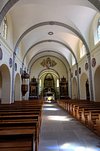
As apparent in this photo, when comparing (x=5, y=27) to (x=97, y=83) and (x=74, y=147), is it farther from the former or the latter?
(x=74, y=147)

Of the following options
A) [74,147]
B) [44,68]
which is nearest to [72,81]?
[44,68]

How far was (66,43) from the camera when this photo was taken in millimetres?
16344

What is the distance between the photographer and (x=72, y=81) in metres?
19.8

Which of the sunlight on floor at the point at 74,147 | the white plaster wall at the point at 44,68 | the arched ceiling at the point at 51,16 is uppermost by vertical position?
the arched ceiling at the point at 51,16

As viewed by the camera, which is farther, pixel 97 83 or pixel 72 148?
pixel 97 83

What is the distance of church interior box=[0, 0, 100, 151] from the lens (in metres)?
3.44

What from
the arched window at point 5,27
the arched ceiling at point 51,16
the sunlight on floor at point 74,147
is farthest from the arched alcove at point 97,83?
the sunlight on floor at point 74,147

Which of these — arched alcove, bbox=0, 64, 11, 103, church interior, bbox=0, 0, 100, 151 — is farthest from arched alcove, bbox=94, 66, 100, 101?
arched alcove, bbox=0, 64, 11, 103

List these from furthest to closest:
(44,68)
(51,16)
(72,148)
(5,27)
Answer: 1. (44,68)
2. (51,16)
3. (5,27)
4. (72,148)

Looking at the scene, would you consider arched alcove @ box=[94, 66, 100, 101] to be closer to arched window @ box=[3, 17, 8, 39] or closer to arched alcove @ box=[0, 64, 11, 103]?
arched alcove @ box=[0, 64, 11, 103]

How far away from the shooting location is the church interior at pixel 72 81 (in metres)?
3.44

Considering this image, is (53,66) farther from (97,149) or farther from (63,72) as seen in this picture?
(97,149)

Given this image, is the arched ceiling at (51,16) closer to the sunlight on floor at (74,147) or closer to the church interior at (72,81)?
the church interior at (72,81)

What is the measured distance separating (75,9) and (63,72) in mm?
15059
